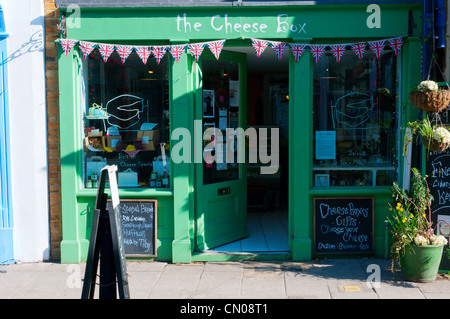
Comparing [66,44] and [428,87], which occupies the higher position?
[66,44]

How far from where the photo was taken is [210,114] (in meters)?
6.92

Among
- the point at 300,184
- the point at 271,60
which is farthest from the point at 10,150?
the point at 271,60

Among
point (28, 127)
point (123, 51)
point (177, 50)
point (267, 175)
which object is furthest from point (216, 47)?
point (267, 175)

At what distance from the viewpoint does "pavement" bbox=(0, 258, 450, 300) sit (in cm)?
547

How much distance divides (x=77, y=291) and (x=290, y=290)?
2.32 m

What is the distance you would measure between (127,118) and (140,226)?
1415mm

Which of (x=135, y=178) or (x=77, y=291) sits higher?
(x=135, y=178)

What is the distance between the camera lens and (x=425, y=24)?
618 centimetres

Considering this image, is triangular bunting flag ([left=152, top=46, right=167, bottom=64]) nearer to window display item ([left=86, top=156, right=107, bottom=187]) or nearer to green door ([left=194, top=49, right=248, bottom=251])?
green door ([left=194, top=49, right=248, bottom=251])

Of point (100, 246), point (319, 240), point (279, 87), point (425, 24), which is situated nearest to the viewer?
point (100, 246)

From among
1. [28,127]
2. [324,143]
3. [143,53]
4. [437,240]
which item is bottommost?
[437,240]

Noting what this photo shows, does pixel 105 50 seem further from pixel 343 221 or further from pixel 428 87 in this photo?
pixel 428 87

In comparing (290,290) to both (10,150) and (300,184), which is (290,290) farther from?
(10,150)

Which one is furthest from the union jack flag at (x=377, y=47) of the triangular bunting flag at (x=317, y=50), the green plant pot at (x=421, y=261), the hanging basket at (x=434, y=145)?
the green plant pot at (x=421, y=261)
